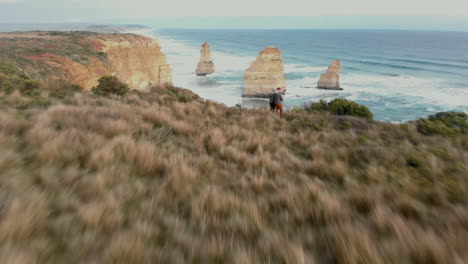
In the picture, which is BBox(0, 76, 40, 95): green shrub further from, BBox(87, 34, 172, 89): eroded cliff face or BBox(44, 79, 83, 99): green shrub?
Result: BBox(87, 34, 172, 89): eroded cliff face

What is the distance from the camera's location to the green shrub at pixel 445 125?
9.66 meters

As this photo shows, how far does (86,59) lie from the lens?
24.0m

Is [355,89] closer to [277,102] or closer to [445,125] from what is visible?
[445,125]

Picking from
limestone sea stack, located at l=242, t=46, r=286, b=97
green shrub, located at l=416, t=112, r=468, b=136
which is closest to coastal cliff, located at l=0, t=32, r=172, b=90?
green shrub, located at l=416, t=112, r=468, b=136

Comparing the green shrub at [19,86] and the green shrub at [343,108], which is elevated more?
the green shrub at [19,86]

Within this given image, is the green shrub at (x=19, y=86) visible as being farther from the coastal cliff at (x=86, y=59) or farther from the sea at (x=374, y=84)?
the sea at (x=374, y=84)

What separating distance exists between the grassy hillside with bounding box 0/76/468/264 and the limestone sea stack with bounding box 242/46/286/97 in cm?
4405

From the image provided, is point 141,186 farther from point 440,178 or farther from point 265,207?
point 440,178

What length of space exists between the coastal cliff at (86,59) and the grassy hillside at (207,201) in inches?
502

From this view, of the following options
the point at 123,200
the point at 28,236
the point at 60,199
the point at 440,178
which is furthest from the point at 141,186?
the point at 440,178

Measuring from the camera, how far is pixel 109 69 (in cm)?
2594

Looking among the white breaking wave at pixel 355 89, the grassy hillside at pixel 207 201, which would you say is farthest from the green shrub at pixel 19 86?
the white breaking wave at pixel 355 89

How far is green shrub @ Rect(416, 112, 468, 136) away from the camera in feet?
31.7

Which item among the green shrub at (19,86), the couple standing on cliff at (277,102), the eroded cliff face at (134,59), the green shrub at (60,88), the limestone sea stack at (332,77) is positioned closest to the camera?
the green shrub at (19,86)
